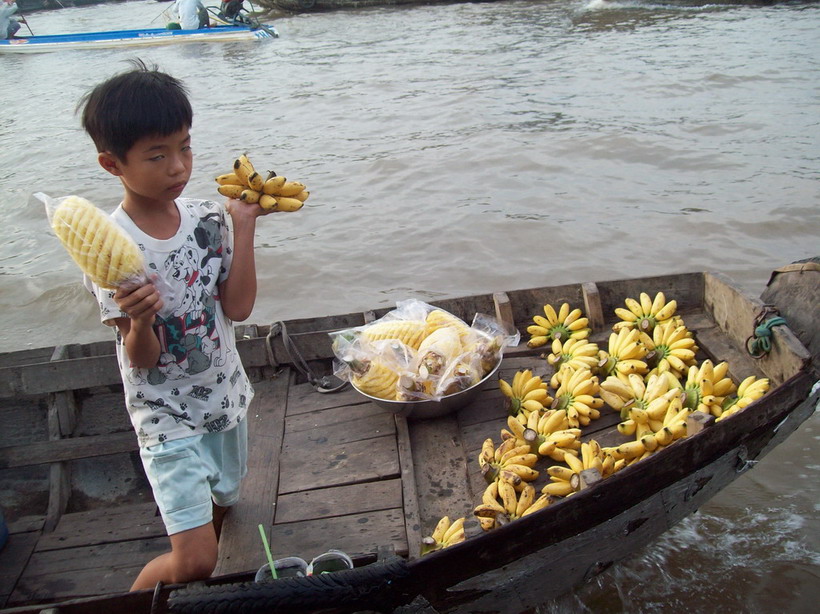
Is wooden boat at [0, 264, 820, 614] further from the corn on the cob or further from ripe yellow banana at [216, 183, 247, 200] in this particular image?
ripe yellow banana at [216, 183, 247, 200]

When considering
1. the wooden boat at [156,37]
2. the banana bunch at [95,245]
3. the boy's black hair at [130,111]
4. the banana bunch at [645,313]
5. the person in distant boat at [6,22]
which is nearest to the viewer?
the banana bunch at [95,245]

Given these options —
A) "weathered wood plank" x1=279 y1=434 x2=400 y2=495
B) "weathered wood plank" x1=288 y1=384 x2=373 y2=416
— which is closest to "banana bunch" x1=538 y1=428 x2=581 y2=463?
"weathered wood plank" x1=279 y1=434 x2=400 y2=495

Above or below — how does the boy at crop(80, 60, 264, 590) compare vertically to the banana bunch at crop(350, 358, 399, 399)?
Result: above

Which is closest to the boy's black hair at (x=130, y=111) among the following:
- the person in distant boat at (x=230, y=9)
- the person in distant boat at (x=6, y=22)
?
the person in distant boat at (x=230, y=9)

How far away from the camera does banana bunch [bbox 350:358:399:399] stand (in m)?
3.33

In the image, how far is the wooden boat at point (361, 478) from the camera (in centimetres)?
247

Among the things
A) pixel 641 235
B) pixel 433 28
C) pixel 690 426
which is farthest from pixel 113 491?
pixel 433 28

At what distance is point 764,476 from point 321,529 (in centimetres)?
302

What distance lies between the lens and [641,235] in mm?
7441

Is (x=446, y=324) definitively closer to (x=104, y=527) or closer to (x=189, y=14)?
(x=104, y=527)

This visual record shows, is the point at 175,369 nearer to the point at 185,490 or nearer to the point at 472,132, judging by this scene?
the point at 185,490

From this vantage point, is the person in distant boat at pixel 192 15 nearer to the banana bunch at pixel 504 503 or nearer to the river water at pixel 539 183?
the river water at pixel 539 183

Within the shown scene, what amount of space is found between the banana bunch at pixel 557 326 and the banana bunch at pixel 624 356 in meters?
0.18

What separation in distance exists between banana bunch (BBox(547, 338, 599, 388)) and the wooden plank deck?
299 mm
